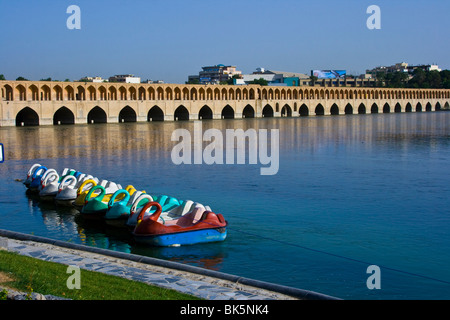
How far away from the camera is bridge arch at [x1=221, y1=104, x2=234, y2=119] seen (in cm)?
6750

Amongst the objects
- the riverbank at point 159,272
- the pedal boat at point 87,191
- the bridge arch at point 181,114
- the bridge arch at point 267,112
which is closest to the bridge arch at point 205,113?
the bridge arch at point 181,114

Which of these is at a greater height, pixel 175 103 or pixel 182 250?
pixel 175 103

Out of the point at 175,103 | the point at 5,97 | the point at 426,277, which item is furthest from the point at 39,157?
the point at 175,103

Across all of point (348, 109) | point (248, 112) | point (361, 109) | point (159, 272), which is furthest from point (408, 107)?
point (159, 272)

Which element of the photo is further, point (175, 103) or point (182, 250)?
point (175, 103)

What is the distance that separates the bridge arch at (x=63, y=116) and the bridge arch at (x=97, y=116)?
2.87 m

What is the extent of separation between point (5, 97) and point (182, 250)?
42.5m

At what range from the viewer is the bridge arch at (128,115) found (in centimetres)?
5677

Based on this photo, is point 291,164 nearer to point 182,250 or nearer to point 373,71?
point 182,250

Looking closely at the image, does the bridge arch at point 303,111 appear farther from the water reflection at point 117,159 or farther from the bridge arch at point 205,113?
the water reflection at point 117,159

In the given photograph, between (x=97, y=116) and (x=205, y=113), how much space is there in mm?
14689

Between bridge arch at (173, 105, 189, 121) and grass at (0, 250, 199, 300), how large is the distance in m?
54.5
